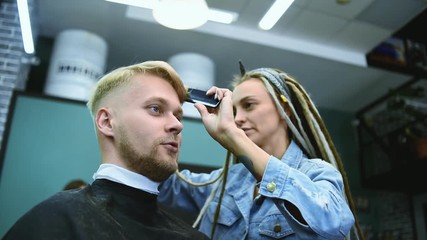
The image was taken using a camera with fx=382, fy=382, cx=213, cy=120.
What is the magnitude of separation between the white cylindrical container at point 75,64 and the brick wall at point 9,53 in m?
0.32

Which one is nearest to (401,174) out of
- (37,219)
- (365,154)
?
(365,154)

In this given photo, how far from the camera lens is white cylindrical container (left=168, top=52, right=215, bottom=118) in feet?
13.5

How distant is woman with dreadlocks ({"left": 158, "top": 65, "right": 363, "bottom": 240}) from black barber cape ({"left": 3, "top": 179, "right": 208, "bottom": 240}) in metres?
0.22

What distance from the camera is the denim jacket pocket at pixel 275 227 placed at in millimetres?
1342

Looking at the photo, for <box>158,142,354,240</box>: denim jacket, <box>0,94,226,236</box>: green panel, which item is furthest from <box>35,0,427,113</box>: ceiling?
<box>158,142,354,240</box>: denim jacket

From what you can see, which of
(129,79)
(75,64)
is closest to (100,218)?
(129,79)

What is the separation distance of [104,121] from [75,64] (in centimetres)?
260

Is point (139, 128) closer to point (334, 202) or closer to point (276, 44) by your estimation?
point (334, 202)

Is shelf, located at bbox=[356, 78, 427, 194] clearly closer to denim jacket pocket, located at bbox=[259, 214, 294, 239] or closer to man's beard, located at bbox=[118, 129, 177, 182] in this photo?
denim jacket pocket, located at bbox=[259, 214, 294, 239]

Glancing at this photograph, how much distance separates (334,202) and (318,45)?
3.65 meters

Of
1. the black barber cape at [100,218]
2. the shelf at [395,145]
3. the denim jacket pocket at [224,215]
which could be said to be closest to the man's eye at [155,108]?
the black barber cape at [100,218]

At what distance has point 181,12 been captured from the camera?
7.11 feet

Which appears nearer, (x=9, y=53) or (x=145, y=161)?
(x=145, y=161)

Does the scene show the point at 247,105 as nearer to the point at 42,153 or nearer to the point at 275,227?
the point at 275,227
